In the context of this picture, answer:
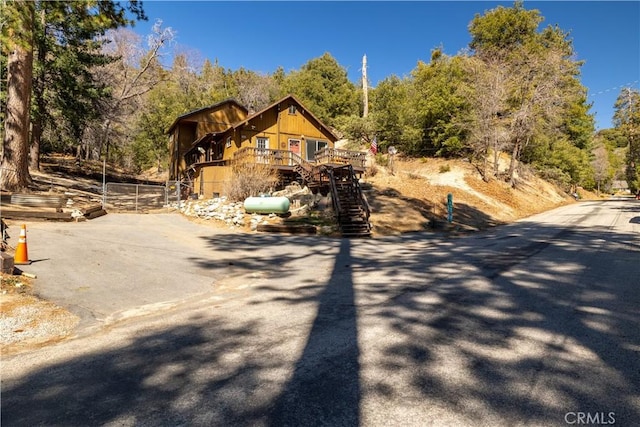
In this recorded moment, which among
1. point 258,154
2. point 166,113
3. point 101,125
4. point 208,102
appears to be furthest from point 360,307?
point 208,102

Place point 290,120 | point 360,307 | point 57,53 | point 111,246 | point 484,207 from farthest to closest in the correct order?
point 290,120
point 484,207
point 57,53
point 111,246
point 360,307

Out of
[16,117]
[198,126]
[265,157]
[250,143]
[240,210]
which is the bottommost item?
[240,210]

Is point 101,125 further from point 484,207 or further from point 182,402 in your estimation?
point 182,402

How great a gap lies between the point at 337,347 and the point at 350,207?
13.4 metres

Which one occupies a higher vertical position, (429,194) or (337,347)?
(429,194)

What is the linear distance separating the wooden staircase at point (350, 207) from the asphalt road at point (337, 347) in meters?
6.76

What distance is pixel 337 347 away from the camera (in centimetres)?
387

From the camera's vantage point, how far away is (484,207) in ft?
78.2

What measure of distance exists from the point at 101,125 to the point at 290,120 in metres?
15.9

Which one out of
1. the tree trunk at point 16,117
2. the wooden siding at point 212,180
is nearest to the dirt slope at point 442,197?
the wooden siding at point 212,180

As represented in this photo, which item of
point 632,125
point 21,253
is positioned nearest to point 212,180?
point 21,253

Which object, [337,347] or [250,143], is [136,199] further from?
[337,347]

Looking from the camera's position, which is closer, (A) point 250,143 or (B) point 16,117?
(B) point 16,117

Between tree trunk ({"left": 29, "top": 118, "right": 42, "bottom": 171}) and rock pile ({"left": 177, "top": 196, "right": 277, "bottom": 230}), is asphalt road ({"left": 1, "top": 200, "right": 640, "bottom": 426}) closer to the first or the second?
rock pile ({"left": 177, "top": 196, "right": 277, "bottom": 230})
